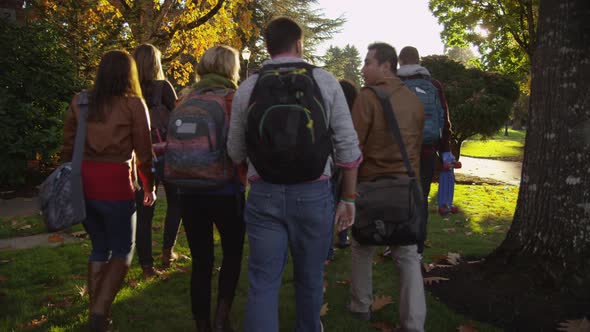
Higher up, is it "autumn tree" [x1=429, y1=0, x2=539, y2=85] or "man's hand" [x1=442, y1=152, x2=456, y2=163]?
"autumn tree" [x1=429, y1=0, x2=539, y2=85]

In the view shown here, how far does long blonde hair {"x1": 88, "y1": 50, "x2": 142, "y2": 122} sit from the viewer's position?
2975mm

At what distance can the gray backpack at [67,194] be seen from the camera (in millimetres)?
2900

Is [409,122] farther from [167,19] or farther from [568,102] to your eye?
[167,19]

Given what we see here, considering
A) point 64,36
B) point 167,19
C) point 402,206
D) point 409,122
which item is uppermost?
point 167,19

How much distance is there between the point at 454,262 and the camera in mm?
4816

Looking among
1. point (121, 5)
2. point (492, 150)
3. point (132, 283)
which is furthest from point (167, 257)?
point (492, 150)

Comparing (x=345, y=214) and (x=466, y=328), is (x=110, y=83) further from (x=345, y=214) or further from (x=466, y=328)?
(x=466, y=328)

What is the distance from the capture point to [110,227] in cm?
309

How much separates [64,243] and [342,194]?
4.54 m

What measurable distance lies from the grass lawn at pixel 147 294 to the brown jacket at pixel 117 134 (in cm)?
131

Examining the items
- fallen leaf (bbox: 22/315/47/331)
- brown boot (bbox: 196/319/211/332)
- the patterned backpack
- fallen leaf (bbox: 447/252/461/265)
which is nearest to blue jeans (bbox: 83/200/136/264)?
the patterned backpack

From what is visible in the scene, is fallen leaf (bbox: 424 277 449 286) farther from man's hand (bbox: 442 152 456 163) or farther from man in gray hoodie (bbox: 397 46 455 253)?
man's hand (bbox: 442 152 456 163)

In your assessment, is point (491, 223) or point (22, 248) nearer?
point (22, 248)

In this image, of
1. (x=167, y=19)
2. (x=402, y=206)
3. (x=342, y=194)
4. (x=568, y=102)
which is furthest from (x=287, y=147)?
(x=167, y=19)
